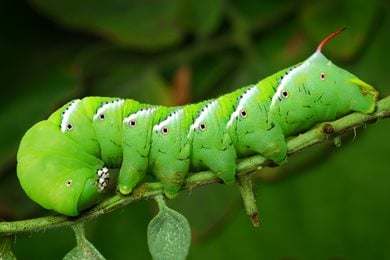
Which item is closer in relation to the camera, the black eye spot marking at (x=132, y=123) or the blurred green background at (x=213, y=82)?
the black eye spot marking at (x=132, y=123)

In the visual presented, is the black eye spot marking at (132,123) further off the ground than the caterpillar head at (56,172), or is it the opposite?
the black eye spot marking at (132,123)

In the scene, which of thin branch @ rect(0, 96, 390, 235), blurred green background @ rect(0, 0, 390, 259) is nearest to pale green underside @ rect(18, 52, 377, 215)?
thin branch @ rect(0, 96, 390, 235)

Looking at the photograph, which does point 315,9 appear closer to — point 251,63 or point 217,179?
point 251,63

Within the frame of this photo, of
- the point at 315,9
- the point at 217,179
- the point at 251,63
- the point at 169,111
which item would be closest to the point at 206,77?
the point at 251,63

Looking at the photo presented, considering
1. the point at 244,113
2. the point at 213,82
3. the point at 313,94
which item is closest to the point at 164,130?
the point at 244,113

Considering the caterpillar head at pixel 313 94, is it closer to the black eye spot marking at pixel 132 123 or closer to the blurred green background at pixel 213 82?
the black eye spot marking at pixel 132 123

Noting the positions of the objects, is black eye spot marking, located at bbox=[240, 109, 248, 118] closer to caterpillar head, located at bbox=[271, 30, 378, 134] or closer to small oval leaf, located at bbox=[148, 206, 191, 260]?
caterpillar head, located at bbox=[271, 30, 378, 134]

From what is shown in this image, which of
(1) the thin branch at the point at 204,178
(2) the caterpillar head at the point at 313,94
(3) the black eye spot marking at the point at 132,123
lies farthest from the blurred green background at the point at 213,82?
(1) the thin branch at the point at 204,178

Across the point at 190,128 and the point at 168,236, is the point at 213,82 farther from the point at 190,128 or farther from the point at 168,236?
the point at 168,236
